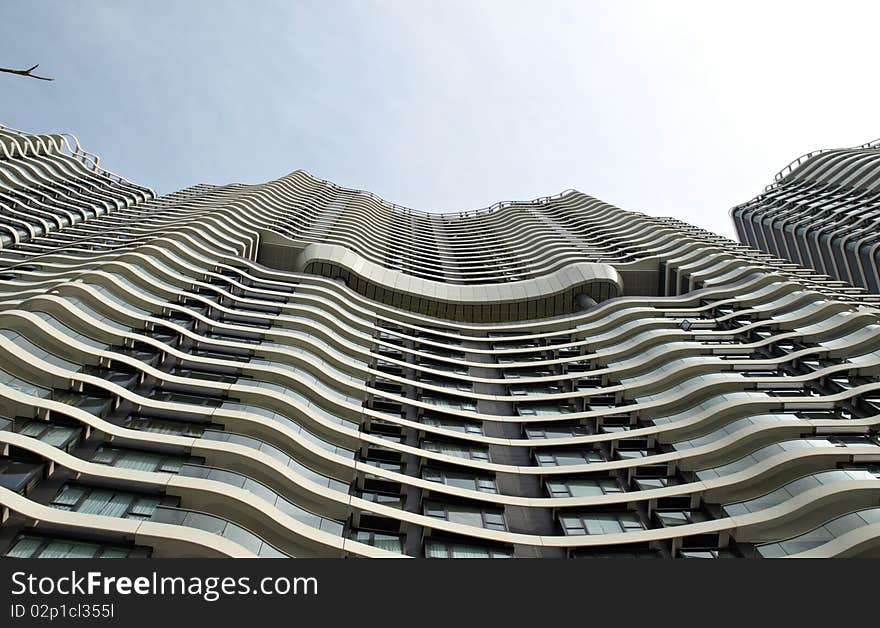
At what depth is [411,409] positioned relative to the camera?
118ft

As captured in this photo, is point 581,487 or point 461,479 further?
point 461,479

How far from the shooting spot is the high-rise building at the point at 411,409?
72.0 ft

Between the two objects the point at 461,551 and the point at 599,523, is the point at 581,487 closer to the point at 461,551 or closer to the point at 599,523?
the point at 599,523

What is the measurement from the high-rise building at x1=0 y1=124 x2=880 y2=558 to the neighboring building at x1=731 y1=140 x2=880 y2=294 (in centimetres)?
2246

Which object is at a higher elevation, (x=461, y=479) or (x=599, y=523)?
(x=461, y=479)

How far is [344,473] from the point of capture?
26.9 m

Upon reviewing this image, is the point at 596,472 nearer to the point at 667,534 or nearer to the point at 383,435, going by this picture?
the point at 667,534

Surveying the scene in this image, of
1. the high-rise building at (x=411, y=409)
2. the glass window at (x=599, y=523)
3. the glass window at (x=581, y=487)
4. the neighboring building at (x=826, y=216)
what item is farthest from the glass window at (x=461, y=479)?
the neighboring building at (x=826, y=216)

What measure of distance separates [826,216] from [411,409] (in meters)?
76.0

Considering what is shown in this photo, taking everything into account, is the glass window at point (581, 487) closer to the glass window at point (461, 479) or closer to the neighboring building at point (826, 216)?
the glass window at point (461, 479)

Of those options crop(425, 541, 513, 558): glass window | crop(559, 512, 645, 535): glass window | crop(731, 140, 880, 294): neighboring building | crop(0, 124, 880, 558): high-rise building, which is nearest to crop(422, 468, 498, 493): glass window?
crop(0, 124, 880, 558): high-rise building

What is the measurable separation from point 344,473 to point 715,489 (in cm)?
1641

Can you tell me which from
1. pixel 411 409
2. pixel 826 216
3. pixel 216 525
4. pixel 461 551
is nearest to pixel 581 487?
pixel 461 551

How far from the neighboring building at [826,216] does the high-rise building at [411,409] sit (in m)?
22.5
